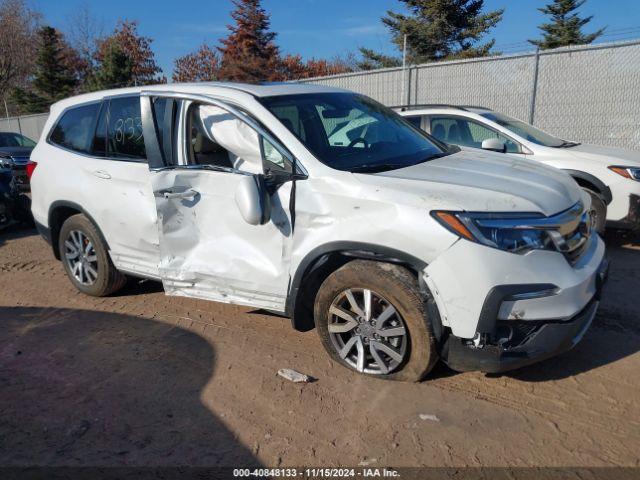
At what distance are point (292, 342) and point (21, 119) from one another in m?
28.3

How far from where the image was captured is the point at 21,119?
2714cm

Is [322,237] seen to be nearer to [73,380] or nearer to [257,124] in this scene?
[257,124]

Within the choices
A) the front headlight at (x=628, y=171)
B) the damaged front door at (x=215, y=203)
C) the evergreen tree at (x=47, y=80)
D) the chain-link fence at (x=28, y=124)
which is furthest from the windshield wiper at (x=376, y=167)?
the evergreen tree at (x=47, y=80)

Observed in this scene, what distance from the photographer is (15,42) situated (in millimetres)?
35375

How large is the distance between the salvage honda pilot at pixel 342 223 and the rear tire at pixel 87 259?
4 centimetres

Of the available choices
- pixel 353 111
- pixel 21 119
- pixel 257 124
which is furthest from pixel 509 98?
pixel 21 119

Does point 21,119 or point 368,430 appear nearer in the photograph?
point 368,430

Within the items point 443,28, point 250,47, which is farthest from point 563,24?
point 250,47

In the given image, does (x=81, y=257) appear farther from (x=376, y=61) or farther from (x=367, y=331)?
(x=376, y=61)

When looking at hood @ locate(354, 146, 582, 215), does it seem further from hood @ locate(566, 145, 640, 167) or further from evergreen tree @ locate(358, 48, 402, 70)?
evergreen tree @ locate(358, 48, 402, 70)

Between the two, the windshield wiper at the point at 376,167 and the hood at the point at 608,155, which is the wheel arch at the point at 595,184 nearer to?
the hood at the point at 608,155

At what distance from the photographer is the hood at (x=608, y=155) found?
20.1ft

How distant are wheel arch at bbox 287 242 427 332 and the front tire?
7cm

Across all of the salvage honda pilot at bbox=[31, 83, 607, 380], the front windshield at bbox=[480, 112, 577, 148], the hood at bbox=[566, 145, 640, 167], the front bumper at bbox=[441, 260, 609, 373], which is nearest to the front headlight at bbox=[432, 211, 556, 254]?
the salvage honda pilot at bbox=[31, 83, 607, 380]
